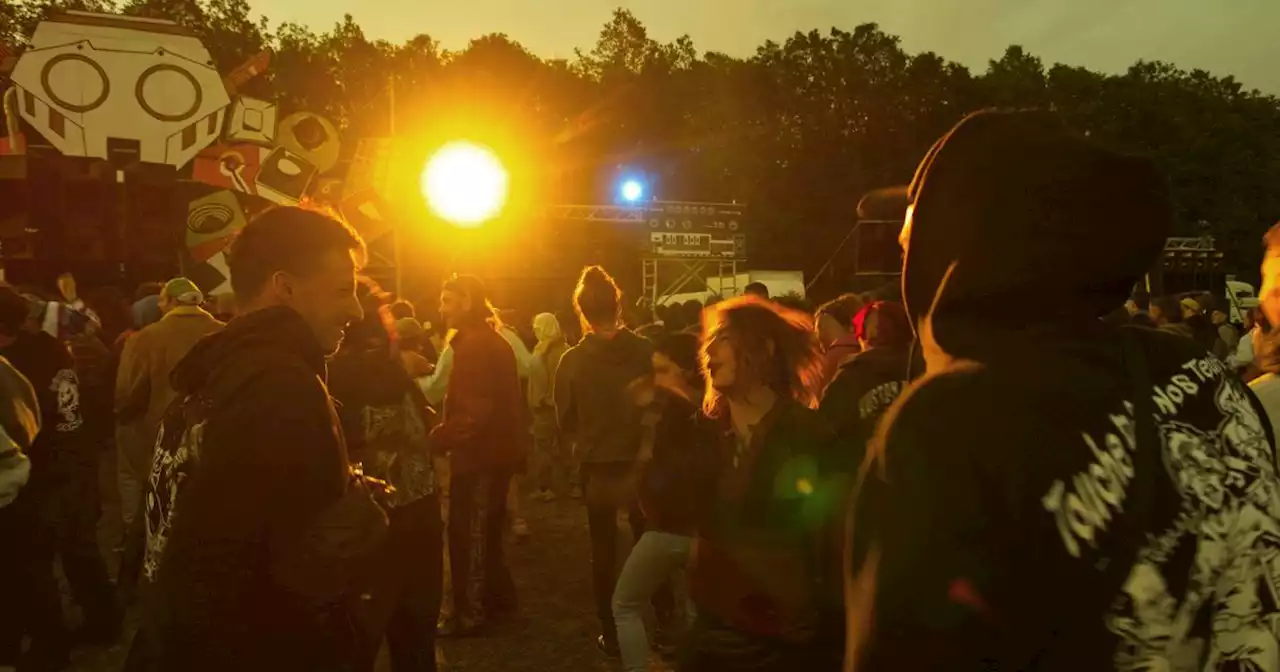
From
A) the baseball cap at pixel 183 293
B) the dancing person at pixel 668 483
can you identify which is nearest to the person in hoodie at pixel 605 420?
the dancing person at pixel 668 483

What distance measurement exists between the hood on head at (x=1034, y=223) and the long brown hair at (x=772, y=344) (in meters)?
1.74

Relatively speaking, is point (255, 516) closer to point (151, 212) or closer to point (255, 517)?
point (255, 517)

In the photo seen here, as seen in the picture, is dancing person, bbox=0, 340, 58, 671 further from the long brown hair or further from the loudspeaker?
the loudspeaker

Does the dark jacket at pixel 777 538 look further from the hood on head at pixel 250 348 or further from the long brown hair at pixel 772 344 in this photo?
the hood on head at pixel 250 348

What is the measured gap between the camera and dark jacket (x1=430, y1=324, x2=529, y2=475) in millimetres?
5977

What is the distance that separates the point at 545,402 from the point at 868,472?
28.6 feet

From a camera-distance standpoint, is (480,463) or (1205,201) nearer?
(480,463)

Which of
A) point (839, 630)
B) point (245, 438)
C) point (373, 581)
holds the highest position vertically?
point (245, 438)

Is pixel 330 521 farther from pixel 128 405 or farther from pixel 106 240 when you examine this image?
pixel 106 240

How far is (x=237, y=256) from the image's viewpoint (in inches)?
97.9

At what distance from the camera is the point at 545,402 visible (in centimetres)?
1005

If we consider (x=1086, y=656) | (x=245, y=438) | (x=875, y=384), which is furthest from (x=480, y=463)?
(x=1086, y=656)

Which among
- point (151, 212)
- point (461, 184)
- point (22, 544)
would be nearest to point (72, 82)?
point (461, 184)

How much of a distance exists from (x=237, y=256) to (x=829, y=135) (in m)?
51.5
